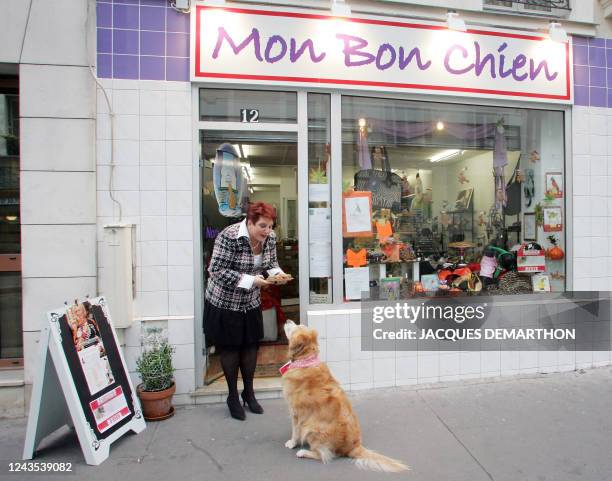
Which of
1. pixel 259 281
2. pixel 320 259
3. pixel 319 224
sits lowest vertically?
pixel 259 281

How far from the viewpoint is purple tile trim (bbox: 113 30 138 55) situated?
394cm

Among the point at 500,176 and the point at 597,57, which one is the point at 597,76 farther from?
the point at 500,176

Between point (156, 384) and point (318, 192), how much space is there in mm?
2405

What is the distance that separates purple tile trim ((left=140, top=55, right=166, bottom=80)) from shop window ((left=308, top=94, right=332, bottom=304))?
1.48 meters

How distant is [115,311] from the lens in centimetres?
376

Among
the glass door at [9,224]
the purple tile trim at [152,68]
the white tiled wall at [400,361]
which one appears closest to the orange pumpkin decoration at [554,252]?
the white tiled wall at [400,361]

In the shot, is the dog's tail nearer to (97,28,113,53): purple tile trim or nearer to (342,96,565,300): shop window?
(342,96,565,300): shop window

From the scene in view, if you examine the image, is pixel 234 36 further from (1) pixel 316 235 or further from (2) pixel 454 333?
(2) pixel 454 333

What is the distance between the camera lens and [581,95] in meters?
4.88

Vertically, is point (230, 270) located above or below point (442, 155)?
below

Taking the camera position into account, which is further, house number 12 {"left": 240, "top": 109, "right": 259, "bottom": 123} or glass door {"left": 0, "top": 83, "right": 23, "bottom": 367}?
house number 12 {"left": 240, "top": 109, "right": 259, "bottom": 123}

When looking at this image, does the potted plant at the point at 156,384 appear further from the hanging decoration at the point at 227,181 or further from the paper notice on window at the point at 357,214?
the paper notice on window at the point at 357,214

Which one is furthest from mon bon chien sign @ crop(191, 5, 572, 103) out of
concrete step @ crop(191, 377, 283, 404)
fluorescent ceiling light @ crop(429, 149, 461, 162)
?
concrete step @ crop(191, 377, 283, 404)
